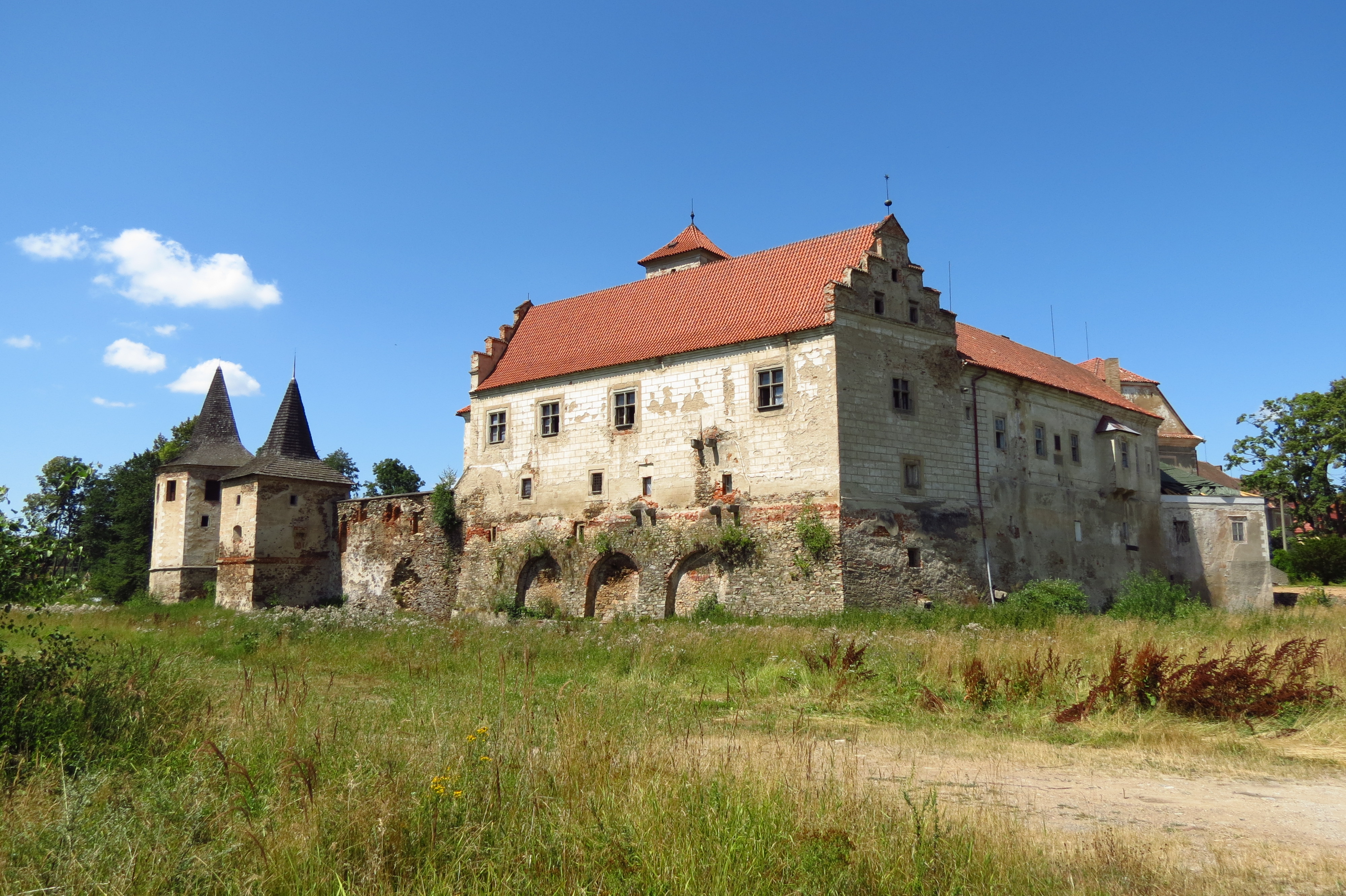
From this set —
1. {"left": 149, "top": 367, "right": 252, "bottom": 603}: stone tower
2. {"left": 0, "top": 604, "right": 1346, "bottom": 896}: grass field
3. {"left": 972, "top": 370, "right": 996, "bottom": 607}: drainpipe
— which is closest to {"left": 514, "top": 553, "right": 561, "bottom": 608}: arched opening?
{"left": 972, "top": 370, "right": 996, "bottom": 607}: drainpipe

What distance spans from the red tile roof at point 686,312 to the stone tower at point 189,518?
44.0 ft

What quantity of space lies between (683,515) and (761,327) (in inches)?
233

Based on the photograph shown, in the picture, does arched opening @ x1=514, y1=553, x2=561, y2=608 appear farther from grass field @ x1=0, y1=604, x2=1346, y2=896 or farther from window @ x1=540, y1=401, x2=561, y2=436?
grass field @ x1=0, y1=604, x2=1346, y2=896

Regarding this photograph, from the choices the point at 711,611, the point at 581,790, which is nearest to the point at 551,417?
the point at 711,611

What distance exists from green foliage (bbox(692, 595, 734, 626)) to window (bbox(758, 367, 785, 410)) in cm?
557

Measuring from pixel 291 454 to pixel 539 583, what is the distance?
46.2ft

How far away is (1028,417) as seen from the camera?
31250 millimetres

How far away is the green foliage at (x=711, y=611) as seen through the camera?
25750 mm

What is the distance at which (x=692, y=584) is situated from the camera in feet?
89.8

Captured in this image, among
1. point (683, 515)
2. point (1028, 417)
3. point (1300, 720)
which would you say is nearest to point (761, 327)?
point (683, 515)

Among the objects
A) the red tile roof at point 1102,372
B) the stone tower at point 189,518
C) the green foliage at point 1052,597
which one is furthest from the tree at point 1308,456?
the stone tower at point 189,518

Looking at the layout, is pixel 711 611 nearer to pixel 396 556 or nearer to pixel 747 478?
pixel 747 478

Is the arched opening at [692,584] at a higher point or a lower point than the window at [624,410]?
lower

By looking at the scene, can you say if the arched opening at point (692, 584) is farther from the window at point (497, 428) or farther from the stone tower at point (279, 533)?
the stone tower at point (279, 533)
